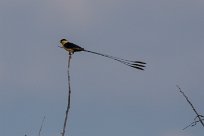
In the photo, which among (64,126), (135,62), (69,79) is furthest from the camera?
(135,62)

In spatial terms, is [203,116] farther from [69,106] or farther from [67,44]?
[67,44]

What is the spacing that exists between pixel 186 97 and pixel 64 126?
1298mm

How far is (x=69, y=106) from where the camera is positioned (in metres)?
3.20

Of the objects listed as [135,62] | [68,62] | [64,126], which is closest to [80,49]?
[135,62]

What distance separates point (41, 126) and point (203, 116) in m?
1.81

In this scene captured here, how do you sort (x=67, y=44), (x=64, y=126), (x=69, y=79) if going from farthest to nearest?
(x=67, y=44) < (x=69, y=79) < (x=64, y=126)

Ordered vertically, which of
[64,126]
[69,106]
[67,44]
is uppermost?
[67,44]

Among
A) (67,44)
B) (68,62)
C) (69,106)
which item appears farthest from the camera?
(67,44)

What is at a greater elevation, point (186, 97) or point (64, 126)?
point (186, 97)

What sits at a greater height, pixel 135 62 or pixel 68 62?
pixel 135 62

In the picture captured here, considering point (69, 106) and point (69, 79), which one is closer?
point (69, 106)

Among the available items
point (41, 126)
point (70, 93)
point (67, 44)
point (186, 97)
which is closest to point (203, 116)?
point (186, 97)

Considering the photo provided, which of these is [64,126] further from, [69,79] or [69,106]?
[69,79]

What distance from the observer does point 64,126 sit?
117 inches
